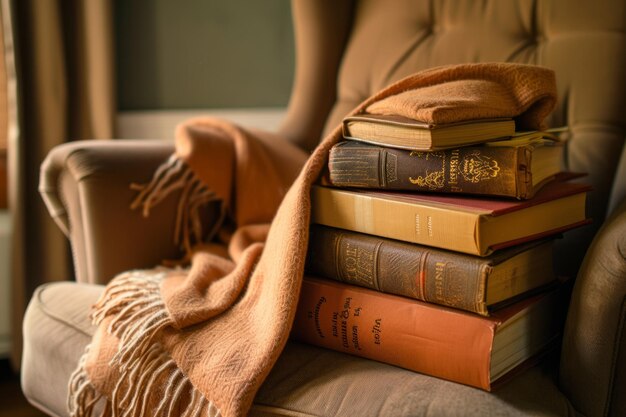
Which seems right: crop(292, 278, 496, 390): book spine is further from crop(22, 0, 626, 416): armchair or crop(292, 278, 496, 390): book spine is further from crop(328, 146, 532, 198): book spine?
crop(328, 146, 532, 198): book spine

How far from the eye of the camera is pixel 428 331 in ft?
2.42

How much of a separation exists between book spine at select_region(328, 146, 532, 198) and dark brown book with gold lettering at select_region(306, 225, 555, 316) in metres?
0.07

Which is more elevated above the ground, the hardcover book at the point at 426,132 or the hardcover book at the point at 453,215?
the hardcover book at the point at 426,132

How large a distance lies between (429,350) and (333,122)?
2.28ft

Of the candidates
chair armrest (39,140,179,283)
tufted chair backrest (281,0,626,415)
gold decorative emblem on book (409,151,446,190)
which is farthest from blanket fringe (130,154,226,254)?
gold decorative emblem on book (409,151,446,190)

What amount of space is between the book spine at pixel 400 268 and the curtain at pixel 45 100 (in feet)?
3.33

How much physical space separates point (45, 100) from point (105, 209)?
2.18 feet

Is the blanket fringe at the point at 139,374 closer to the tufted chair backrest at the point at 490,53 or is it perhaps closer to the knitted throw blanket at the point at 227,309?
the knitted throw blanket at the point at 227,309

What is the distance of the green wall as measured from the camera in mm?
1836

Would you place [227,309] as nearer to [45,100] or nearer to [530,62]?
[530,62]

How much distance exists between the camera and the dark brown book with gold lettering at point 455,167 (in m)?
0.74

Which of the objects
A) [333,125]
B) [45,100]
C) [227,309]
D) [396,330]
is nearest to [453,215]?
[396,330]

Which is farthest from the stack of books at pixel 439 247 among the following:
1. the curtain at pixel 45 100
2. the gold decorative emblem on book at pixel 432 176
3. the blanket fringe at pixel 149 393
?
the curtain at pixel 45 100

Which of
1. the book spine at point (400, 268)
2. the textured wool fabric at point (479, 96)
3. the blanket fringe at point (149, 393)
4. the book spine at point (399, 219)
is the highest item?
the textured wool fabric at point (479, 96)
